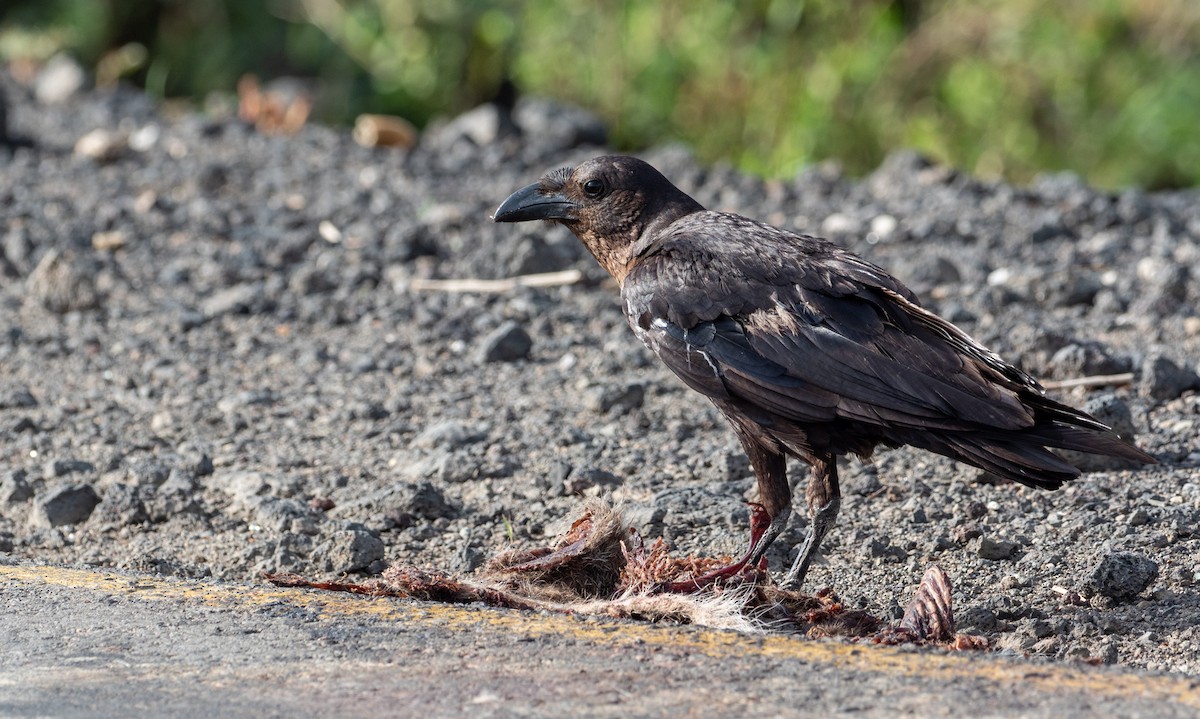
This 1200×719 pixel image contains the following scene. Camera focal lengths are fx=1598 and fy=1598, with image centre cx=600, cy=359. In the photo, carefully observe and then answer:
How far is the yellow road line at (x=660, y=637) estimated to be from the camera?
310 cm

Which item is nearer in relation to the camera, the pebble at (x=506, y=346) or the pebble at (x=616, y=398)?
the pebble at (x=616, y=398)

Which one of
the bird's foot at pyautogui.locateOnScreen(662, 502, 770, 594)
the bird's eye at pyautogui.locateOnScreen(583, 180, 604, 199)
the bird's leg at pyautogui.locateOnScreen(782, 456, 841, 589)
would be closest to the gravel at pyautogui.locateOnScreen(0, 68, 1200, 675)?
the bird's leg at pyautogui.locateOnScreen(782, 456, 841, 589)

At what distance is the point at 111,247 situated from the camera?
791 cm

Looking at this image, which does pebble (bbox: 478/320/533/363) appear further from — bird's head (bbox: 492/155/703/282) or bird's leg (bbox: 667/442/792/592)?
bird's leg (bbox: 667/442/792/592)

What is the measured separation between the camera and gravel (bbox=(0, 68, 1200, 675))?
433cm

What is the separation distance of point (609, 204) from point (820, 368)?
1187 mm

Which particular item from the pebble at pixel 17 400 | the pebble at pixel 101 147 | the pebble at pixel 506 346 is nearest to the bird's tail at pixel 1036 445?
the pebble at pixel 506 346

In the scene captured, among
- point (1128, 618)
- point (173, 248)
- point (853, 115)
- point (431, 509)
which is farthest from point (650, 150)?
point (1128, 618)

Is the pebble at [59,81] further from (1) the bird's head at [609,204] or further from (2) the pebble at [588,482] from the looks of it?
(2) the pebble at [588,482]

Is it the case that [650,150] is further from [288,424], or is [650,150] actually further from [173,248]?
[288,424]

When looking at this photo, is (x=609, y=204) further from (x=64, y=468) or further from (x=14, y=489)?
(x=14, y=489)

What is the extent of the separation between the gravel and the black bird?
1.19 feet

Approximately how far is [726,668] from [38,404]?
11.6 ft

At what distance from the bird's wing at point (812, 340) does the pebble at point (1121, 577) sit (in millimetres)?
473
